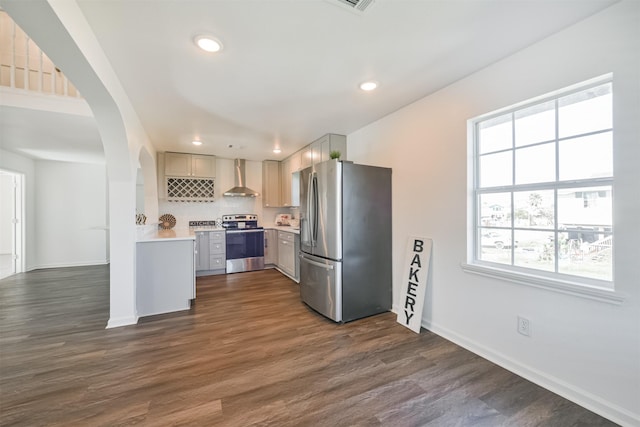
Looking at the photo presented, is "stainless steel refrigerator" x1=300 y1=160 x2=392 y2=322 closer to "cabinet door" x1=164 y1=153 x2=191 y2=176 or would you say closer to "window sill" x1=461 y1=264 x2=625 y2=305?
"window sill" x1=461 y1=264 x2=625 y2=305

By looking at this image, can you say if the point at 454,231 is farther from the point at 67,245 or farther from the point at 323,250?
the point at 67,245

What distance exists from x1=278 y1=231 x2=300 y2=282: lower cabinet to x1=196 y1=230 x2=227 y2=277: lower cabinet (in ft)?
3.83

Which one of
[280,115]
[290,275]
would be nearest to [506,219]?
[280,115]

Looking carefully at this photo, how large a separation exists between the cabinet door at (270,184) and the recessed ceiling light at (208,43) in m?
3.97

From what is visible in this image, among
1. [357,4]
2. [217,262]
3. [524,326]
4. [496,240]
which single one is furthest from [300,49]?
[217,262]

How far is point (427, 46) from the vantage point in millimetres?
1828

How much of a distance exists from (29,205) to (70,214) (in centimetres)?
65

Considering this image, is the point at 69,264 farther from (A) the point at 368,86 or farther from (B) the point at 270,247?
(A) the point at 368,86

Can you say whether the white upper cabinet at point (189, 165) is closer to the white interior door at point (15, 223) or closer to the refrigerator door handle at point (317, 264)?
the white interior door at point (15, 223)

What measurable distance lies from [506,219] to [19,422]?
3.71 meters

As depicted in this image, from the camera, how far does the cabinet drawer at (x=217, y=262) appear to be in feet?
16.5

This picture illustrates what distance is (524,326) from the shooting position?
1914 mm

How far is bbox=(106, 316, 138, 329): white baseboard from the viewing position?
2736 mm

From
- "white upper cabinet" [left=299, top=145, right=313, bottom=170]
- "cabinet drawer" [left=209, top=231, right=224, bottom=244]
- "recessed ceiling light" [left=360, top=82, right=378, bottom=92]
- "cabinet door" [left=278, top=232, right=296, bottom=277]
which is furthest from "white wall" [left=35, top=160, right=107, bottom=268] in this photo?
"recessed ceiling light" [left=360, top=82, right=378, bottom=92]
